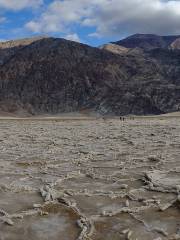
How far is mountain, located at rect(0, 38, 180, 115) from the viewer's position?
293 feet

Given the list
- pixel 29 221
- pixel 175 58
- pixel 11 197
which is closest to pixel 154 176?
pixel 11 197

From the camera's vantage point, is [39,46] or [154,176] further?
[39,46]

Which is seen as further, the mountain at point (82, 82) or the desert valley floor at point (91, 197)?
the mountain at point (82, 82)

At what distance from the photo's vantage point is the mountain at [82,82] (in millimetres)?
89188

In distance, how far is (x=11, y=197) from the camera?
28.0ft

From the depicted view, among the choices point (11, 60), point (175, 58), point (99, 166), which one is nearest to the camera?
point (99, 166)

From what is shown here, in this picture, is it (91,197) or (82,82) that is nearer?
(91,197)

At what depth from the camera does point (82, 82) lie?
96688 millimetres

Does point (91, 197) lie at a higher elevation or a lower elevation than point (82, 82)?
lower

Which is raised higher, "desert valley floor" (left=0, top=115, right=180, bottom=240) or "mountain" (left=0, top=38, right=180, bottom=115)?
"mountain" (left=0, top=38, right=180, bottom=115)

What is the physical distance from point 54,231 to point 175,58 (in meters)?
111

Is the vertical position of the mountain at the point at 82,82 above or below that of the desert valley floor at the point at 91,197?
above

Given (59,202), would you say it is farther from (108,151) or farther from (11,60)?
(11,60)

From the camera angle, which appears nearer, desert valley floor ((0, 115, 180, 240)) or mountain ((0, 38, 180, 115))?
desert valley floor ((0, 115, 180, 240))
